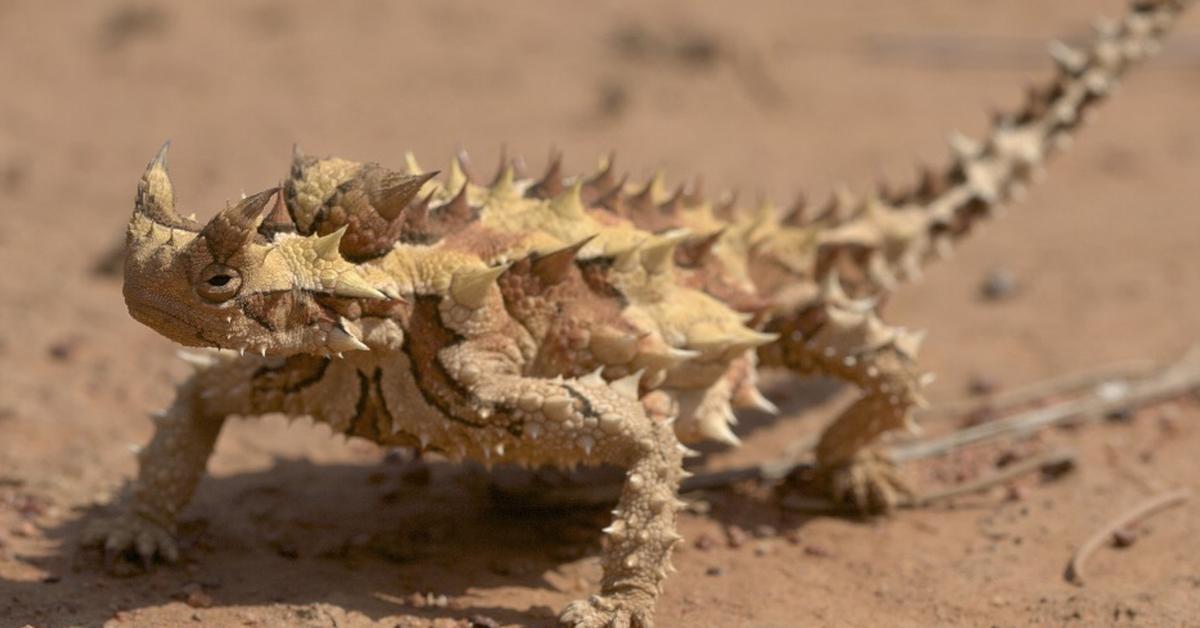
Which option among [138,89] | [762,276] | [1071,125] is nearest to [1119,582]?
[762,276]

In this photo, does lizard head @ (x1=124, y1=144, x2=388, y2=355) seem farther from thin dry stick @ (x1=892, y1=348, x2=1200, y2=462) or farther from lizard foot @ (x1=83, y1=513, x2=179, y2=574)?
thin dry stick @ (x1=892, y1=348, x2=1200, y2=462)

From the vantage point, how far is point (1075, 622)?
418cm

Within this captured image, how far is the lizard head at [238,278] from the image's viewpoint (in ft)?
11.5

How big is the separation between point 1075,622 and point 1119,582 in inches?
17.4

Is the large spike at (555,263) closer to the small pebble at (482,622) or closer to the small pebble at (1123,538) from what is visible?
the small pebble at (482,622)

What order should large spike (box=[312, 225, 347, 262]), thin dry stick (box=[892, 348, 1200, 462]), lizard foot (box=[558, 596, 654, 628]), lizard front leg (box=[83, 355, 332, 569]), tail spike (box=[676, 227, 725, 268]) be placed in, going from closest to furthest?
large spike (box=[312, 225, 347, 262]) < lizard foot (box=[558, 596, 654, 628]) < lizard front leg (box=[83, 355, 332, 569]) < tail spike (box=[676, 227, 725, 268]) < thin dry stick (box=[892, 348, 1200, 462])

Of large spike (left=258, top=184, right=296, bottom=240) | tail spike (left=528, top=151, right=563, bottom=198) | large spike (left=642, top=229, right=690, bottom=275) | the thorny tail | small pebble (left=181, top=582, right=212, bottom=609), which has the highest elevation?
the thorny tail

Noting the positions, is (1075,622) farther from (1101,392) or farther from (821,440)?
(1101,392)

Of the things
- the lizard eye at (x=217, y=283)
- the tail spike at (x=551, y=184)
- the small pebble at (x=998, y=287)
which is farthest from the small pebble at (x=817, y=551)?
the small pebble at (x=998, y=287)

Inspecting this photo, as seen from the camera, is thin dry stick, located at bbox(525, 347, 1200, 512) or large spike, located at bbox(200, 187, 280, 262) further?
thin dry stick, located at bbox(525, 347, 1200, 512)

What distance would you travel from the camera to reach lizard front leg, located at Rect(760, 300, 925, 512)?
5.12 metres

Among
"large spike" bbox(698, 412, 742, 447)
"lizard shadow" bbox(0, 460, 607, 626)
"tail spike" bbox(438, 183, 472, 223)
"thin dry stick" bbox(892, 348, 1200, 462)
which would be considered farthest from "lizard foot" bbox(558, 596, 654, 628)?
"thin dry stick" bbox(892, 348, 1200, 462)

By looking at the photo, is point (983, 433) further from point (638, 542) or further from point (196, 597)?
point (196, 597)

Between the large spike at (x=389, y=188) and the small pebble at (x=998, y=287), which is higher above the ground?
the small pebble at (x=998, y=287)
